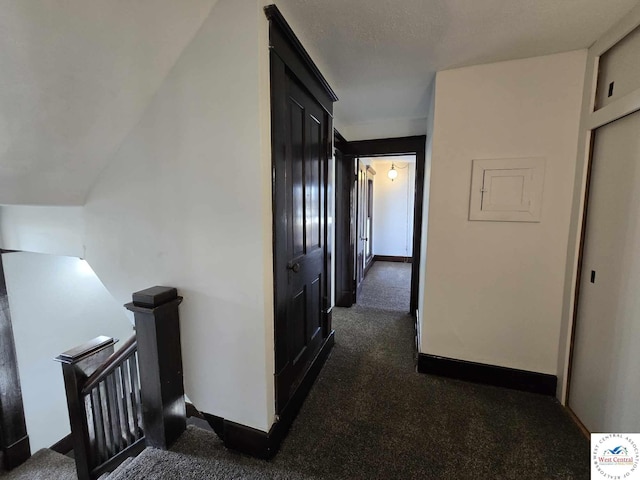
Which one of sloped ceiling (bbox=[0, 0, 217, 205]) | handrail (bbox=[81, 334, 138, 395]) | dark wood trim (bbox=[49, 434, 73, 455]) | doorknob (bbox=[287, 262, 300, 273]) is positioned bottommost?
dark wood trim (bbox=[49, 434, 73, 455])

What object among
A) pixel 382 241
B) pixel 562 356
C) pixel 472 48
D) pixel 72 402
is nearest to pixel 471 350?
pixel 562 356

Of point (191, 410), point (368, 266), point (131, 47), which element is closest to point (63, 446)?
point (191, 410)

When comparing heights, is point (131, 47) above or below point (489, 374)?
above

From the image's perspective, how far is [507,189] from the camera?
75.3 inches

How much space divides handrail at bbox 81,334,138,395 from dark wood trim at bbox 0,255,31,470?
58.6 inches

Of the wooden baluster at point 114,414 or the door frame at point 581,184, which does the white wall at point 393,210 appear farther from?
the wooden baluster at point 114,414

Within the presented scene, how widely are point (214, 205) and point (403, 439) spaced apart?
5.60ft

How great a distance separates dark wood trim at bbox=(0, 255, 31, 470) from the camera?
2.30 metres

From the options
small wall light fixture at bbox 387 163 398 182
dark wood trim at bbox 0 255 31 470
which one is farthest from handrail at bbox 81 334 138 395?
small wall light fixture at bbox 387 163 398 182

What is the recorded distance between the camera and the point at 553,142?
1810mm

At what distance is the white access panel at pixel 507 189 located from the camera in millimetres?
1861

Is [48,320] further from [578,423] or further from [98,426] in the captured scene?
[578,423]

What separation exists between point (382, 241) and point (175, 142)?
586cm

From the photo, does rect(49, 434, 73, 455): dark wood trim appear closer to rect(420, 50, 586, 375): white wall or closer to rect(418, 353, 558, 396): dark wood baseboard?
rect(418, 353, 558, 396): dark wood baseboard
